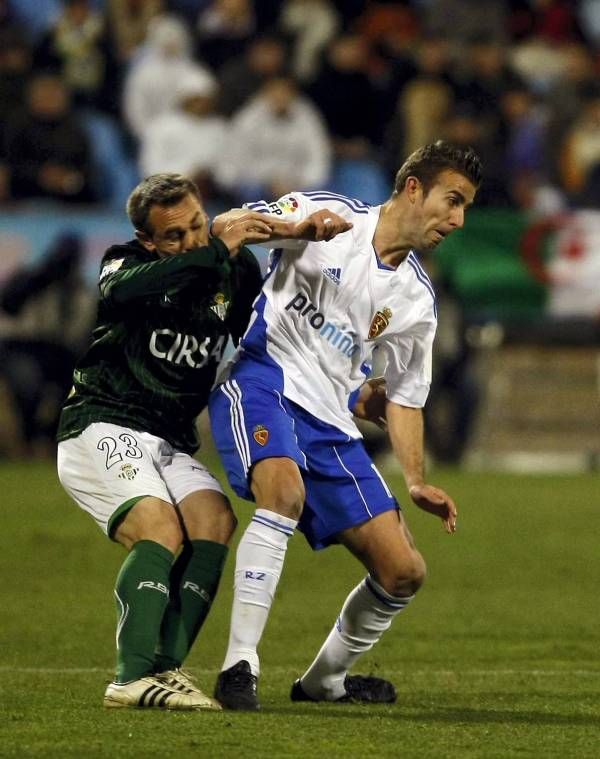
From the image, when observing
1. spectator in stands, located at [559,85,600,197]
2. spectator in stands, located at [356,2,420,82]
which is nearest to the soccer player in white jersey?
spectator in stands, located at [559,85,600,197]

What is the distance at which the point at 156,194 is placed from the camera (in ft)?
20.2

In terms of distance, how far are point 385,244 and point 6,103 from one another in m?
11.1

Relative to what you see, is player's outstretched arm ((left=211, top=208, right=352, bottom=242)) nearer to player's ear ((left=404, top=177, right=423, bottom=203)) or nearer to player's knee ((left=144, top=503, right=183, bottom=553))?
player's ear ((left=404, top=177, right=423, bottom=203))

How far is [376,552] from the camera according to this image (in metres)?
6.38

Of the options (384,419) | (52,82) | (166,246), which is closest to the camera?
(166,246)

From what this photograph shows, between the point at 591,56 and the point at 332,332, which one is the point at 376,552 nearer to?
the point at 332,332

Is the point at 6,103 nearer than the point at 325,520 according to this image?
No

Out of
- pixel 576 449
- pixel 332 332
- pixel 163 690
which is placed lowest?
pixel 576 449

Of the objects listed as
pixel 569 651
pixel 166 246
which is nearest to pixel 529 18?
pixel 569 651

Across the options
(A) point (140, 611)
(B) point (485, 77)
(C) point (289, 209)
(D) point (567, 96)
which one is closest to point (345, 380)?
(C) point (289, 209)

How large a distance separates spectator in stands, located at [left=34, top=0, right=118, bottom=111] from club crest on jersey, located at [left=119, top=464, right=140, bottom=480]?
40.9ft

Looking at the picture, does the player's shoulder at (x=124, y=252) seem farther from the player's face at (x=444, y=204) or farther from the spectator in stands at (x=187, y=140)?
the spectator in stands at (x=187, y=140)

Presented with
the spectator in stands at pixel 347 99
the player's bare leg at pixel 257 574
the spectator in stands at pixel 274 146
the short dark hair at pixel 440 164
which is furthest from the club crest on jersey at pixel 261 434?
the spectator in stands at pixel 347 99

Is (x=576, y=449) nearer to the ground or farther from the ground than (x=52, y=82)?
nearer to the ground
